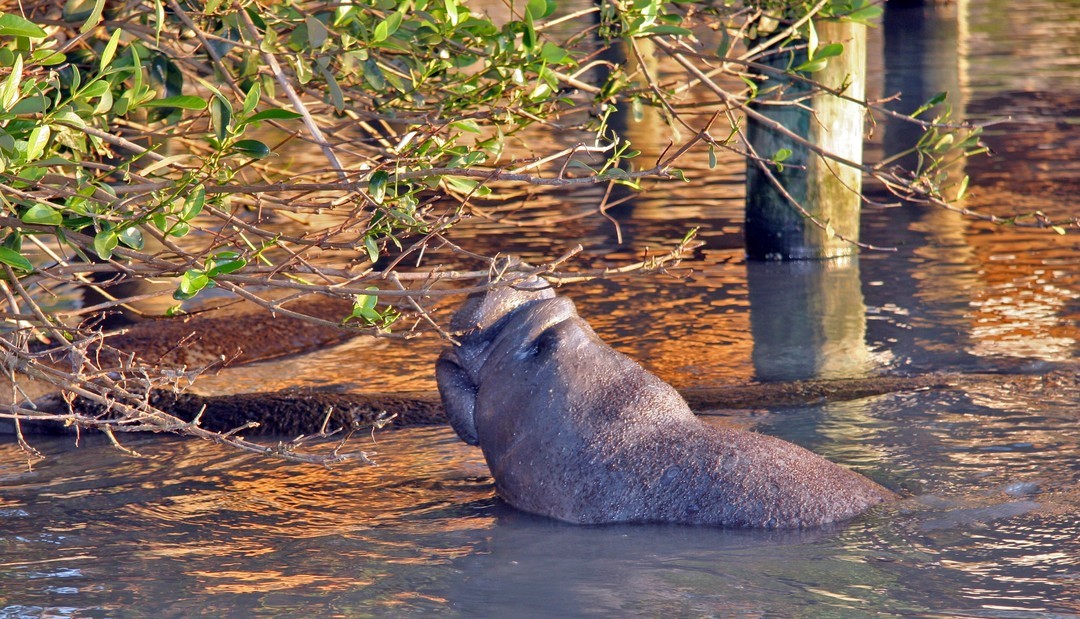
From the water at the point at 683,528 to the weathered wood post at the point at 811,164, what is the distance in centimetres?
23

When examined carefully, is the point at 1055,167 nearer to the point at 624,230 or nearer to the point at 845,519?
the point at 624,230

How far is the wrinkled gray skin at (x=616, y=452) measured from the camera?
4324 millimetres

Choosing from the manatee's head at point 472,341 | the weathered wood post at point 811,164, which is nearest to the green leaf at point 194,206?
the manatee's head at point 472,341

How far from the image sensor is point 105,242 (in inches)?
137

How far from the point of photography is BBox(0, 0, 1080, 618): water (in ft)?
12.4

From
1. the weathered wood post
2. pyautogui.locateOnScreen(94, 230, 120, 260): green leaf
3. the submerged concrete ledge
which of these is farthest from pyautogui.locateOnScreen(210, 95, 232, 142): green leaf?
the weathered wood post

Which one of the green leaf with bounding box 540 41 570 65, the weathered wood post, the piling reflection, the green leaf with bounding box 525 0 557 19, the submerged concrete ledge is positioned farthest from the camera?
the weathered wood post

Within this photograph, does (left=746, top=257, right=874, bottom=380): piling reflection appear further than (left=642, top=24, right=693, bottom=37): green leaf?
Yes

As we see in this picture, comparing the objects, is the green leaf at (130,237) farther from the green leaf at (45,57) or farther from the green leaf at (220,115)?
the green leaf at (45,57)

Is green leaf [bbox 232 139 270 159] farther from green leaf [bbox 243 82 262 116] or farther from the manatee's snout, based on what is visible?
the manatee's snout

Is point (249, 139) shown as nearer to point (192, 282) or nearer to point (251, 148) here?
point (251, 148)

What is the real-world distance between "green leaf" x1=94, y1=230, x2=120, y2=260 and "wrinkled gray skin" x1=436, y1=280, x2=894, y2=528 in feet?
4.51

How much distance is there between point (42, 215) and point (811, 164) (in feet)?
19.1

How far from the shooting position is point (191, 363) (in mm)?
6848
